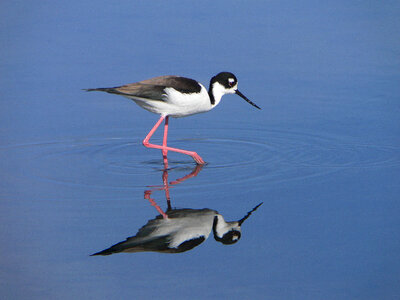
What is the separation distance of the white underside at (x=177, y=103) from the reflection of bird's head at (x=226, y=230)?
2.25m

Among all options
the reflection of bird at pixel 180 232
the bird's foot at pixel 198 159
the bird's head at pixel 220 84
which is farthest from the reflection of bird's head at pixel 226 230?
the bird's head at pixel 220 84

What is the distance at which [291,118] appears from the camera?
9438mm

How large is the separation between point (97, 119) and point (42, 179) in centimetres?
216

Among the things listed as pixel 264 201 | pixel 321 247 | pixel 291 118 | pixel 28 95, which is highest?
pixel 28 95

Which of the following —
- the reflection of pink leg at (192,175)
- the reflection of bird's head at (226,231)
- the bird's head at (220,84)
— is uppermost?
the bird's head at (220,84)

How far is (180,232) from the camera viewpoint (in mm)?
6105

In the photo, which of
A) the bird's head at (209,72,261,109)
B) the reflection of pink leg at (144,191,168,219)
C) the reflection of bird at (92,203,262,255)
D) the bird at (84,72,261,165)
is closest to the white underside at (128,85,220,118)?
the bird at (84,72,261,165)

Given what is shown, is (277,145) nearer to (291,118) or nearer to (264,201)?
(291,118)

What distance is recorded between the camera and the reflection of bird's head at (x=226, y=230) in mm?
6062

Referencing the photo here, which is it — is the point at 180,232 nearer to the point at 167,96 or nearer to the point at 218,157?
the point at 218,157

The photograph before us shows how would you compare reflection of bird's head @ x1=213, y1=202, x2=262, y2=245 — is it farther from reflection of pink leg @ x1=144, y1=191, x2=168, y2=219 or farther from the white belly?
the white belly

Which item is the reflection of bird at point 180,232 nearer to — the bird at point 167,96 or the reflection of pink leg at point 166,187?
the reflection of pink leg at point 166,187

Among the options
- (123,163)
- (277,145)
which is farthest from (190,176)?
(277,145)

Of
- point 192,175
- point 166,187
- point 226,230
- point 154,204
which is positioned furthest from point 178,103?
point 226,230
